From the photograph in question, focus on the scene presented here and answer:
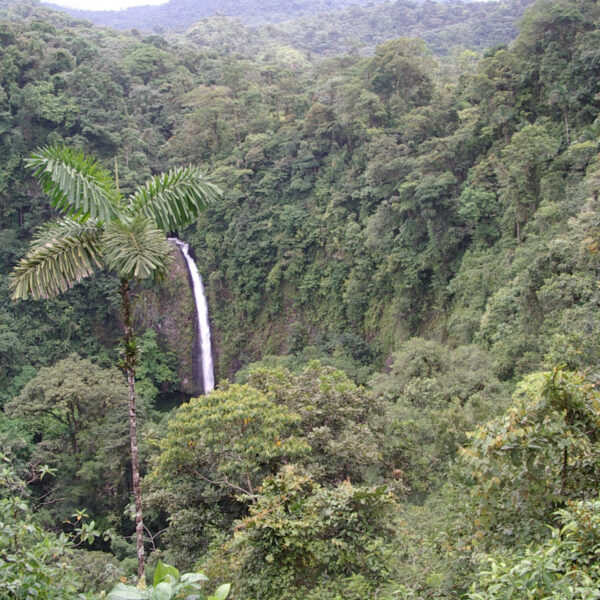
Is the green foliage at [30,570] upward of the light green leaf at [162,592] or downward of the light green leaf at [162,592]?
downward

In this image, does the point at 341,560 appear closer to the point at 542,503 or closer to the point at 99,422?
the point at 542,503

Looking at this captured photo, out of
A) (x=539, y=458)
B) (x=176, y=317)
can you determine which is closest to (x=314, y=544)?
(x=539, y=458)

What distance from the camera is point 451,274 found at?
16.8 meters

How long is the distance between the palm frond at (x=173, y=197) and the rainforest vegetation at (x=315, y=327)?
4 centimetres

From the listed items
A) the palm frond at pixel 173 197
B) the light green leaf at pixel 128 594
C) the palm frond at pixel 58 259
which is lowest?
the light green leaf at pixel 128 594

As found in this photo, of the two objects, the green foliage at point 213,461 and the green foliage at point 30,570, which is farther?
the green foliage at point 213,461

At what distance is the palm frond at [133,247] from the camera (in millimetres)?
5168

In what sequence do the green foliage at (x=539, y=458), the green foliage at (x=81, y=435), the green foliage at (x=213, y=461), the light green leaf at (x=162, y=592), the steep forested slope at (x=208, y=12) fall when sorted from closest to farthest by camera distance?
1. the light green leaf at (x=162, y=592)
2. the green foliage at (x=539, y=458)
3. the green foliage at (x=213, y=461)
4. the green foliage at (x=81, y=435)
5. the steep forested slope at (x=208, y=12)

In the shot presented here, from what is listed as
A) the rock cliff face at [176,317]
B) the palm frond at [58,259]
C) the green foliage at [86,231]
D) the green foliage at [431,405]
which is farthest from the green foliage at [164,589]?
the rock cliff face at [176,317]

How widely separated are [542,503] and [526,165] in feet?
42.2

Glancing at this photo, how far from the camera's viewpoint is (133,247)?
524 cm

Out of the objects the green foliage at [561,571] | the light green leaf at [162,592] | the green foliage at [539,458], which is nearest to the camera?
the light green leaf at [162,592]

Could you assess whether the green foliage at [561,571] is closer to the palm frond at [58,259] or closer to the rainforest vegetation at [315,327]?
the rainforest vegetation at [315,327]

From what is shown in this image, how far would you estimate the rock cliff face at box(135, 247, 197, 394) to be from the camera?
76.4 feet
